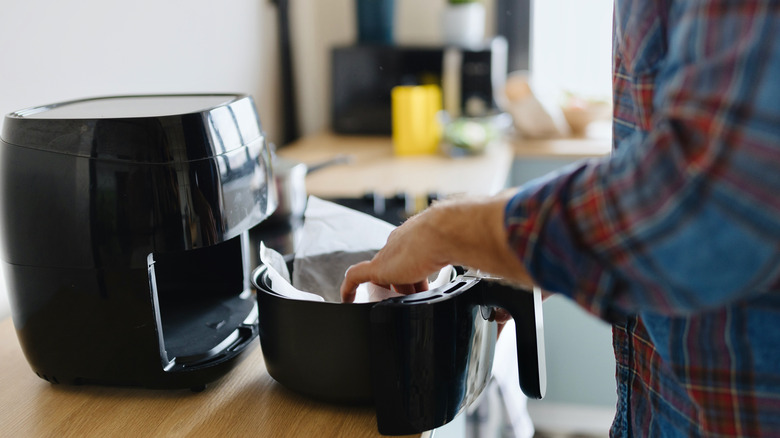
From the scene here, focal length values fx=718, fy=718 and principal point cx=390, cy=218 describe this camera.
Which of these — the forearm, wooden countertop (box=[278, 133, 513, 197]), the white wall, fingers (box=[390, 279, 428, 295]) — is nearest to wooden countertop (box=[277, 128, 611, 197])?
wooden countertop (box=[278, 133, 513, 197])

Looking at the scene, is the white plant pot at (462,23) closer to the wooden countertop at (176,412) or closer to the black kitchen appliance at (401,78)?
the black kitchen appliance at (401,78)

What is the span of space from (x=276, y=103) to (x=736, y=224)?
1905mm

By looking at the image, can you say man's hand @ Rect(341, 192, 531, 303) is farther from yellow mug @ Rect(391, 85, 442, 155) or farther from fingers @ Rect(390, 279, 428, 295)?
yellow mug @ Rect(391, 85, 442, 155)

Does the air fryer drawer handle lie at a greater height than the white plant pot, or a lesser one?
lesser

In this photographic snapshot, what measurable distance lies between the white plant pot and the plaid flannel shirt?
1.72m

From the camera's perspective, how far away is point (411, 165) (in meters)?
1.97

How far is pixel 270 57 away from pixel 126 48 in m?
0.85

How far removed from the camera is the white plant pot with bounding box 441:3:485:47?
231 centimetres

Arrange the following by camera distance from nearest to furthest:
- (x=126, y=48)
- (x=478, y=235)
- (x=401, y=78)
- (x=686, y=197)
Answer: (x=686, y=197) → (x=478, y=235) → (x=126, y=48) → (x=401, y=78)

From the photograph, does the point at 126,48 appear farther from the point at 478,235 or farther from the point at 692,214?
the point at 692,214

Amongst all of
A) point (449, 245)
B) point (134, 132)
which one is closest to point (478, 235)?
point (449, 245)

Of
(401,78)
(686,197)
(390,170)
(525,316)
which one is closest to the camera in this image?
(686,197)

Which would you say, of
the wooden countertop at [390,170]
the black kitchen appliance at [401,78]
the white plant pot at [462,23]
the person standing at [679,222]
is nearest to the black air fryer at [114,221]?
the person standing at [679,222]

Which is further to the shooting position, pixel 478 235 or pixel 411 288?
pixel 411 288
